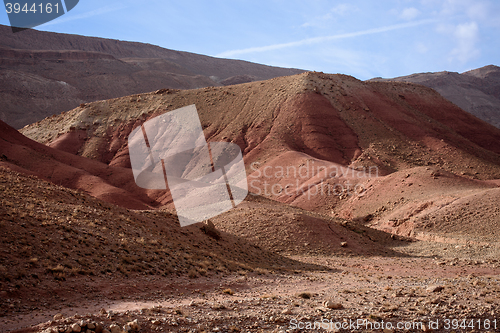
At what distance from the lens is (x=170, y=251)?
15.0m

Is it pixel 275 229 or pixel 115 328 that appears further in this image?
pixel 275 229

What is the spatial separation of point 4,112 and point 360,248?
100651mm

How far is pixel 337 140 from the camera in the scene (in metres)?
54.9

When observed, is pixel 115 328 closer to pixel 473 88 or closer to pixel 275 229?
pixel 275 229

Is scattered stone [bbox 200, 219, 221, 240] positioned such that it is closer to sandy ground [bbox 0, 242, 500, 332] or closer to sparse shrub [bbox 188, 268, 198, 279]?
sandy ground [bbox 0, 242, 500, 332]

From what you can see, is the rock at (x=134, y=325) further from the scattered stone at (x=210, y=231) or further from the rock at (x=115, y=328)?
the scattered stone at (x=210, y=231)

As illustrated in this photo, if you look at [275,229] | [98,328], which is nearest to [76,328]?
[98,328]

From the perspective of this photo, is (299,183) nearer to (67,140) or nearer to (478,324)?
(478,324)

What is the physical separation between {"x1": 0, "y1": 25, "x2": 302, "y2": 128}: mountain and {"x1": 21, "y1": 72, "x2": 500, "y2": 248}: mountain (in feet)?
116

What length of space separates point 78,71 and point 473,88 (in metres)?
143

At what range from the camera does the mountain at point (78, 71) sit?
102m

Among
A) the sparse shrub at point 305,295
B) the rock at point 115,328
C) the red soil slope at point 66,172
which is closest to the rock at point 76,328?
the rock at point 115,328

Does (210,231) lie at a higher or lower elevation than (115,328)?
lower

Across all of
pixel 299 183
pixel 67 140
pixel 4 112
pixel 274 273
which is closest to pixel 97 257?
pixel 274 273
